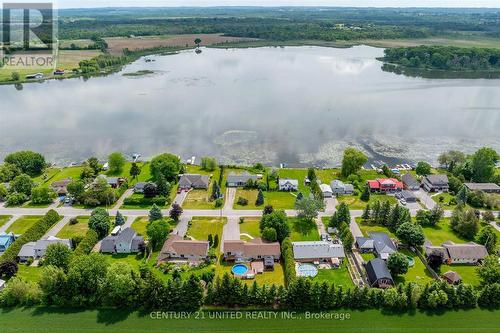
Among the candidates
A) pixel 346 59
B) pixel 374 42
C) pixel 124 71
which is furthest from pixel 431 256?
pixel 374 42

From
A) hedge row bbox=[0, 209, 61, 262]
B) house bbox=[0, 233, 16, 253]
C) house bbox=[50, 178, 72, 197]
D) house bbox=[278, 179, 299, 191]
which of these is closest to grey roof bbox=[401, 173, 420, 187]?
house bbox=[278, 179, 299, 191]

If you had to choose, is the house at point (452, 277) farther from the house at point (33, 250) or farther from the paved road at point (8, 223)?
the paved road at point (8, 223)

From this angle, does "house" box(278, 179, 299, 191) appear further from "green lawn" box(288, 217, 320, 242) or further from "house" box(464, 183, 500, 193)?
"house" box(464, 183, 500, 193)

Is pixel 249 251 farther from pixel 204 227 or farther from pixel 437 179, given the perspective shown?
pixel 437 179

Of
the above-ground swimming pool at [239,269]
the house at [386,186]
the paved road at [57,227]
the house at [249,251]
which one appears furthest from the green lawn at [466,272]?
the paved road at [57,227]

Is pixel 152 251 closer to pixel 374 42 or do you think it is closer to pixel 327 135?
pixel 327 135

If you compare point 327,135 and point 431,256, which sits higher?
point 327,135

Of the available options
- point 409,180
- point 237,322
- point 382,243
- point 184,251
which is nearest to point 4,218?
point 184,251
